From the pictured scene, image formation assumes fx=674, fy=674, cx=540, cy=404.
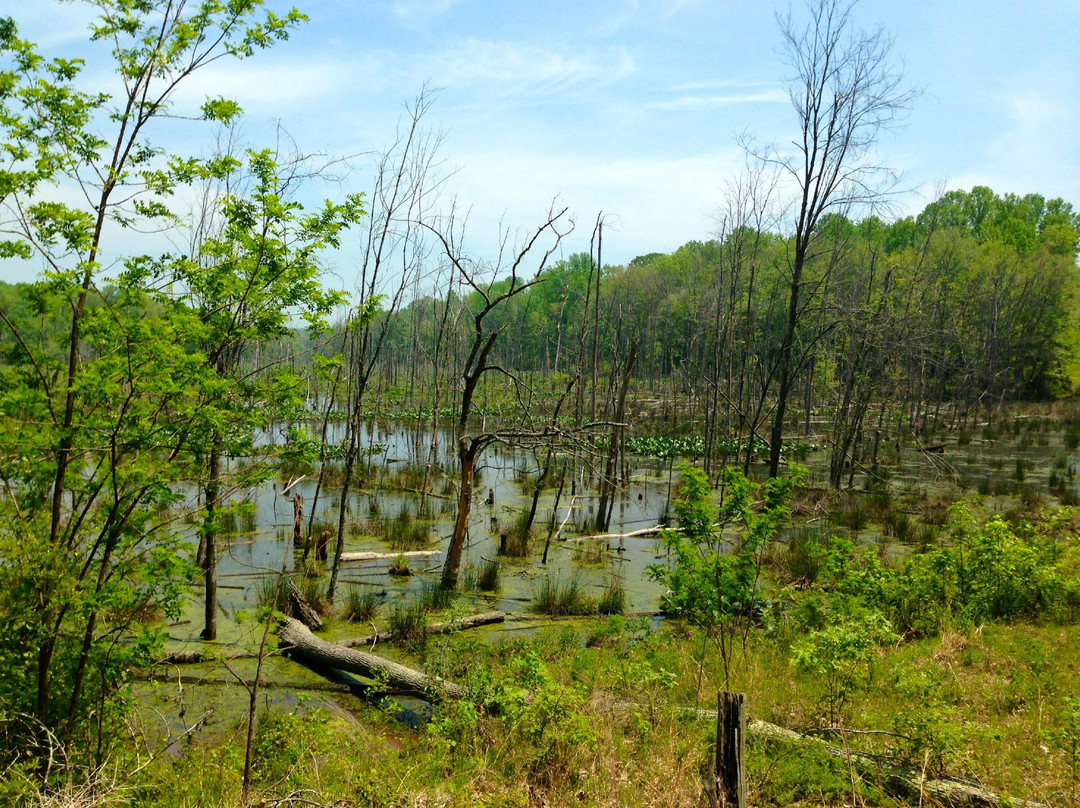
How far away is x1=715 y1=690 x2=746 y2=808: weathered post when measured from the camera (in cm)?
396

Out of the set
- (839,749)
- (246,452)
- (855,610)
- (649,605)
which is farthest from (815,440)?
(246,452)

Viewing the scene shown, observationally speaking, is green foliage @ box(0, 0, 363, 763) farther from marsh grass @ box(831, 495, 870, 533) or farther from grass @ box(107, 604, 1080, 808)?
marsh grass @ box(831, 495, 870, 533)

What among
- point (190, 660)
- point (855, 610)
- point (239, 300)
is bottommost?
point (190, 660)

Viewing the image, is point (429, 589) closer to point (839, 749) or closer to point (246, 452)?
point (246, 452)

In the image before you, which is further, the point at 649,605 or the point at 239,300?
the point at 649,605

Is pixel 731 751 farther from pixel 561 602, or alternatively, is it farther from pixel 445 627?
pixel 561 602

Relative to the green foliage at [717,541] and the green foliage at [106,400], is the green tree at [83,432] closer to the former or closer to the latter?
the green foliage at [106,400]

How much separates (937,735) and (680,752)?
172 cm

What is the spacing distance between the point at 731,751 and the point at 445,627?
12.7 ft

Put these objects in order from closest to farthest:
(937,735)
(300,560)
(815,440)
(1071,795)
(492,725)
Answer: (1071,795) < (937,735) < (492,725) < (300,560) < (815,440)

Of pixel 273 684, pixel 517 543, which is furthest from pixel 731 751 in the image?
pixel 517 543

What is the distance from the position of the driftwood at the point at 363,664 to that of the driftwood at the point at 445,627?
0.26 metres

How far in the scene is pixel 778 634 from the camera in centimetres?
751

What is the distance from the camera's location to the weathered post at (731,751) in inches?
156
